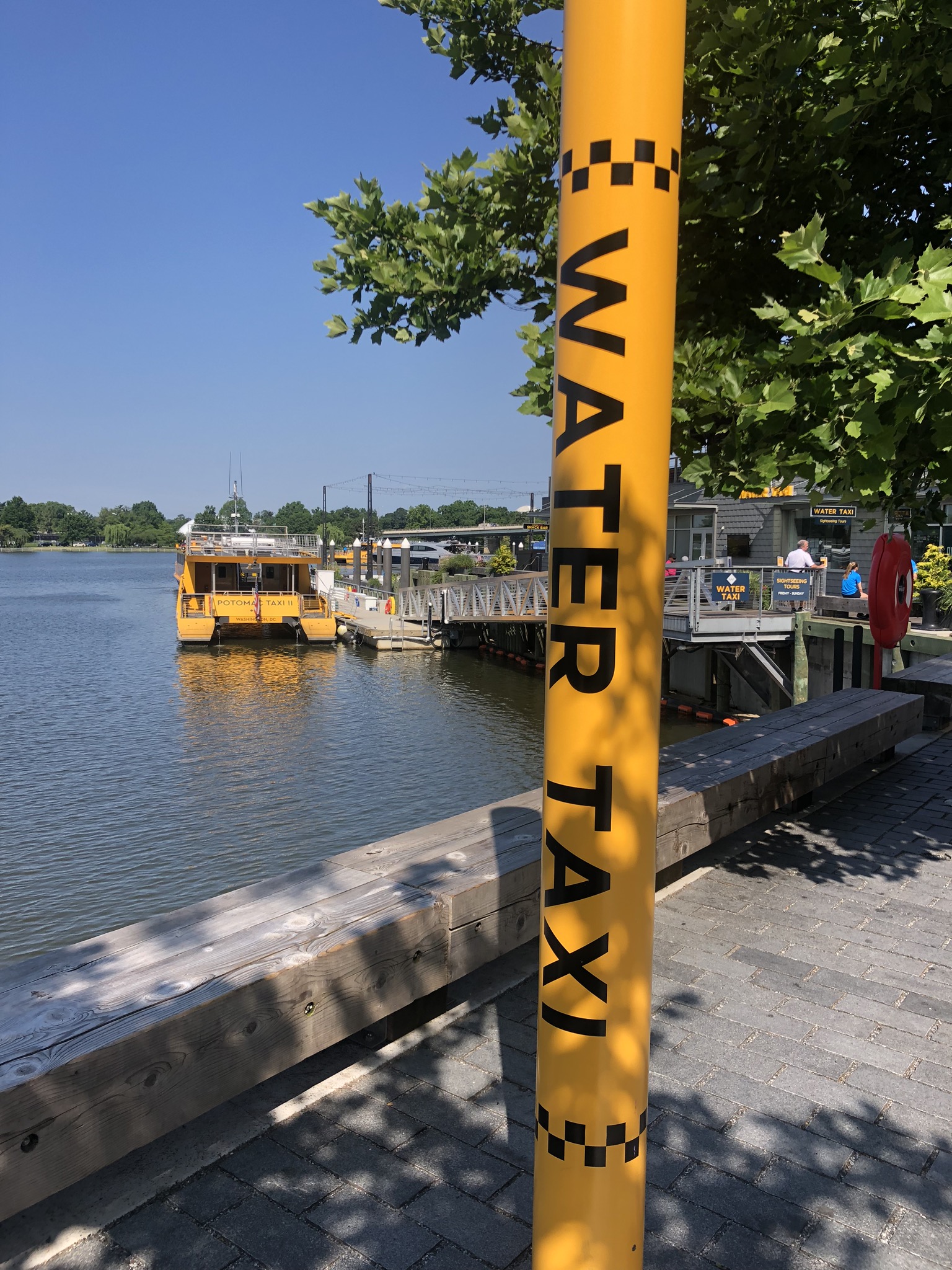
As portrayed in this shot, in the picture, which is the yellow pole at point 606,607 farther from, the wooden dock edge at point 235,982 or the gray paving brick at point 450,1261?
the wooden dock edge at point 235,982

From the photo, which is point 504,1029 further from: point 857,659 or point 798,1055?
point 857,659

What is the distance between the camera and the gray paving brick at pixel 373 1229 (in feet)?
8.12

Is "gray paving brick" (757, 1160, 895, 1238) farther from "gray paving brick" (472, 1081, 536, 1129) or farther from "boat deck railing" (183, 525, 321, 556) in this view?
"boat deck railing" (183, 525, 321, 556)

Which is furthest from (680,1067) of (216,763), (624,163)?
(216,763)

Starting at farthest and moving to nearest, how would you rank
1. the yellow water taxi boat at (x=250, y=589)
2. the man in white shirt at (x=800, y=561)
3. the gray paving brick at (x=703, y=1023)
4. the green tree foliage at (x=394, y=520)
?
the green tree foliage at (x=394, y=520), the yellow water taxi boat at (x=250, y=589), the man in white shirt at (x=800, y=561), the gray paving brick at (x=703, y=1023)

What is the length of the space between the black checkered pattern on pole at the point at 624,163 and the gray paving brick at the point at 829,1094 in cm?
297

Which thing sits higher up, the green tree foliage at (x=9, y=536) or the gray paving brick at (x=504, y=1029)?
the green tree foliage at (x=9, y=536)

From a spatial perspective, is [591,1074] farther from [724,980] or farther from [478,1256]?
[724,980]

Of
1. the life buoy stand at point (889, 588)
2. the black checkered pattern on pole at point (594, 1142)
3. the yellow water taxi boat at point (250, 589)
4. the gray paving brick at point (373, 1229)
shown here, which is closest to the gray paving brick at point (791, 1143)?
the gray paving brick at point (373, 1229)

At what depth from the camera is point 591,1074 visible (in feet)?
6.53

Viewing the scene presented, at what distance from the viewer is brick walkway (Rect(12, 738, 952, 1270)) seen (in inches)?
99.6

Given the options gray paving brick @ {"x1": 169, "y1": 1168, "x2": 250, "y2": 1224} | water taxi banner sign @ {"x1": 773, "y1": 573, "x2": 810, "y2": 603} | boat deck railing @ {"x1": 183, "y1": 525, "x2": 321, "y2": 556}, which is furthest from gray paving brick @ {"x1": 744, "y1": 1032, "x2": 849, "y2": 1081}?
boat deck railing @ {"x1": 183, "y1": 525, "x2": 321, "y2": 556}

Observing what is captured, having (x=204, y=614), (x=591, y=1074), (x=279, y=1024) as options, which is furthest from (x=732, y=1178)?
(x=204, y=614)

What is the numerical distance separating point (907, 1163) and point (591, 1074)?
5.29 ft
